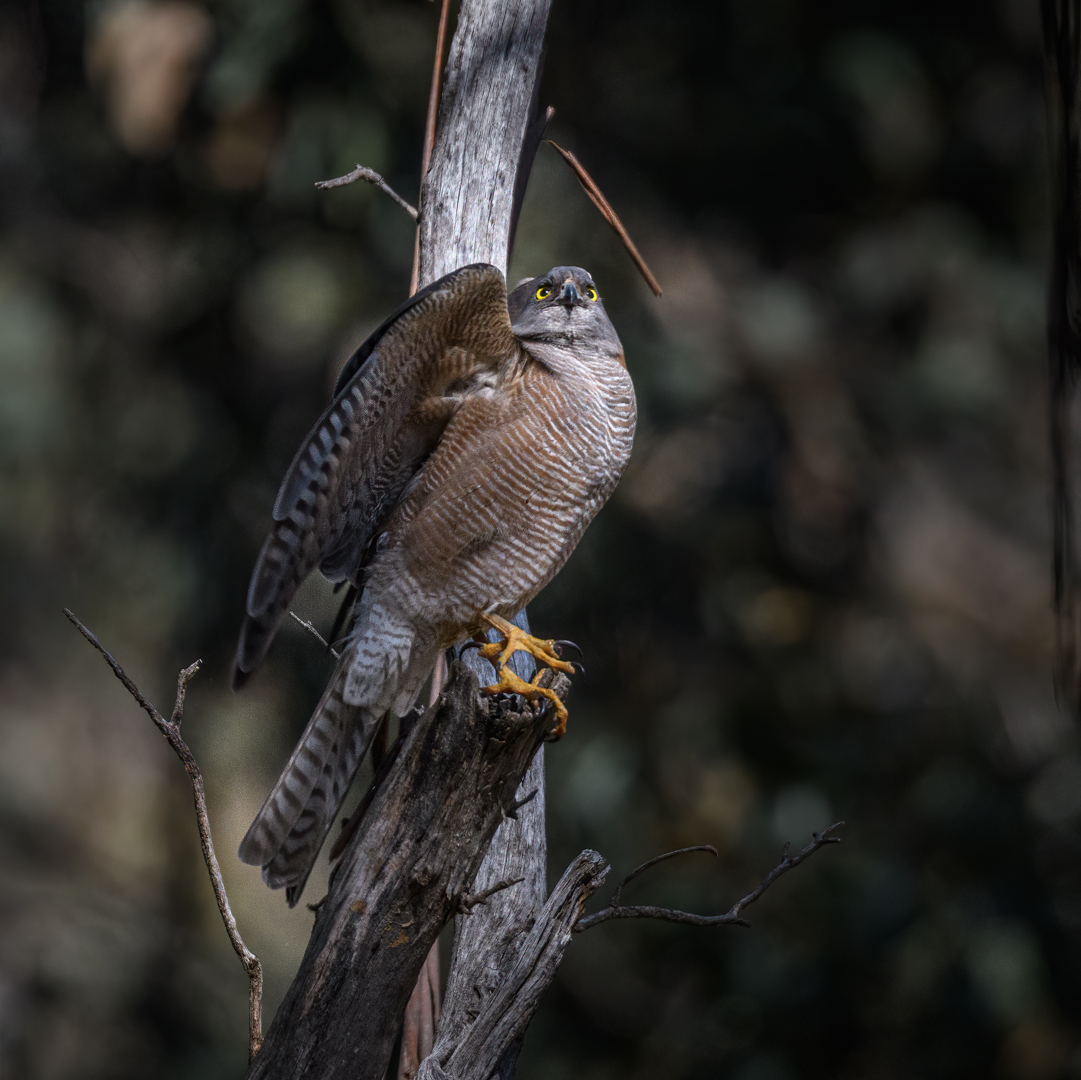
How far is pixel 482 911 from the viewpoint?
2.18 metres

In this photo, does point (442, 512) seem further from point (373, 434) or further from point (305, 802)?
point (305, 802)

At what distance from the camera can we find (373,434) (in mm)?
2135

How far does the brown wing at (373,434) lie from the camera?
6.20 ft

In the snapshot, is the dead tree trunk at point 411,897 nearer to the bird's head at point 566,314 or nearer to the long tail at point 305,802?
the long tail at point 305,802

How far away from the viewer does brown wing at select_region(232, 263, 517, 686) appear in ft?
6.20

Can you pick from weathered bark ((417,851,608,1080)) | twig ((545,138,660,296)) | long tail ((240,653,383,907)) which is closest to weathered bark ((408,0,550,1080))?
twig ((545,138,660,296))

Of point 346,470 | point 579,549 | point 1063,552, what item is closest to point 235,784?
point 579,549

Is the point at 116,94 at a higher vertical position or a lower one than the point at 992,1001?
higher

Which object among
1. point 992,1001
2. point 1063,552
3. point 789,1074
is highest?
point 1063,552

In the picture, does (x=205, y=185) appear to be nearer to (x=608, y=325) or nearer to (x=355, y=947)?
(x=608, y=325)

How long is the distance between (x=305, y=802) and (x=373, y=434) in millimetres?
730

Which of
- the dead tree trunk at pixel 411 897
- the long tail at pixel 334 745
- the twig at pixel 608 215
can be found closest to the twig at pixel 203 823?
the dead tree trunk at pixel 411 897

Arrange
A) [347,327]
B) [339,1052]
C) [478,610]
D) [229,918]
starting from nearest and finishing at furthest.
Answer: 1. [339,1052]
2. [229,918]
3. [478,610]
4. [347,327]

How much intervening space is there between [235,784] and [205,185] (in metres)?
3.04
